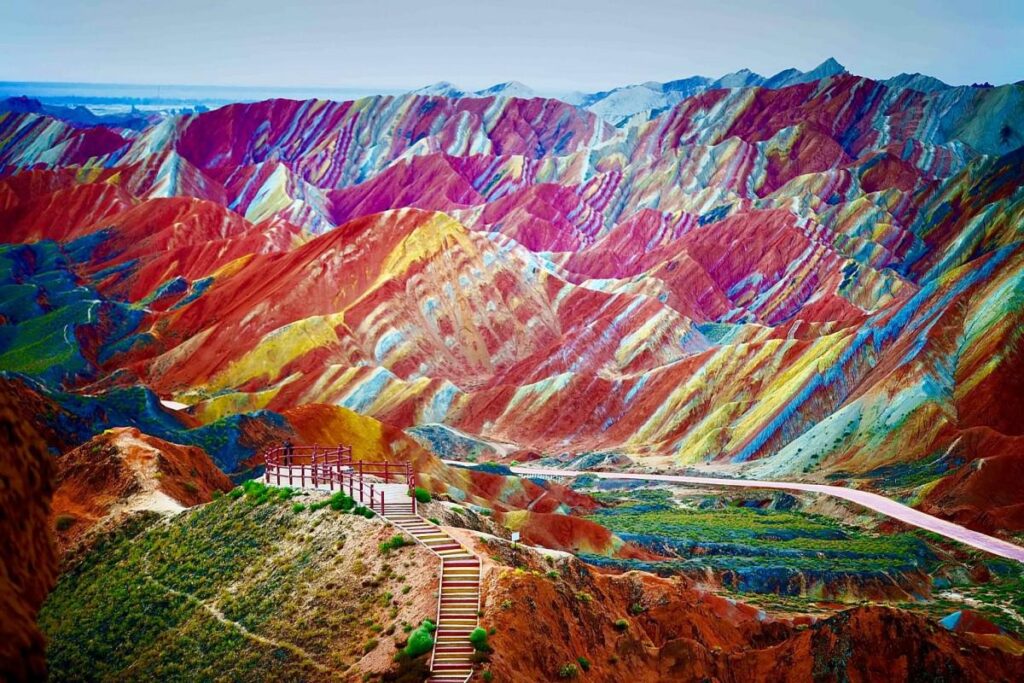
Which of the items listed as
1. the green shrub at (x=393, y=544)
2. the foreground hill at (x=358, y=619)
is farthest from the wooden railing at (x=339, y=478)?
the green shrub at (x=393, y=544)

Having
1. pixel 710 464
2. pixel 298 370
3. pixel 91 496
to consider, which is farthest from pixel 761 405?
pixel 91 496

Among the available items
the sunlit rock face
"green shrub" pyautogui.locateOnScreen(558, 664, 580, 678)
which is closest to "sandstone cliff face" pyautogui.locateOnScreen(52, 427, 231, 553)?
"green shrub" pyautogui.locateOnScreen(558, 664, 580, 678)

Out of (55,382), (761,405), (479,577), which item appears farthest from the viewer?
(55,382)

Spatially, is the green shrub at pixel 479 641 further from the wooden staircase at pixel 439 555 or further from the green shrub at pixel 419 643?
the green shrub at pixel 419 643

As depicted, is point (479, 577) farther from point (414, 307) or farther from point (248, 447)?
point (414, 307)

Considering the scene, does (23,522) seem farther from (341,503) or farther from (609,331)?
(609,331)
